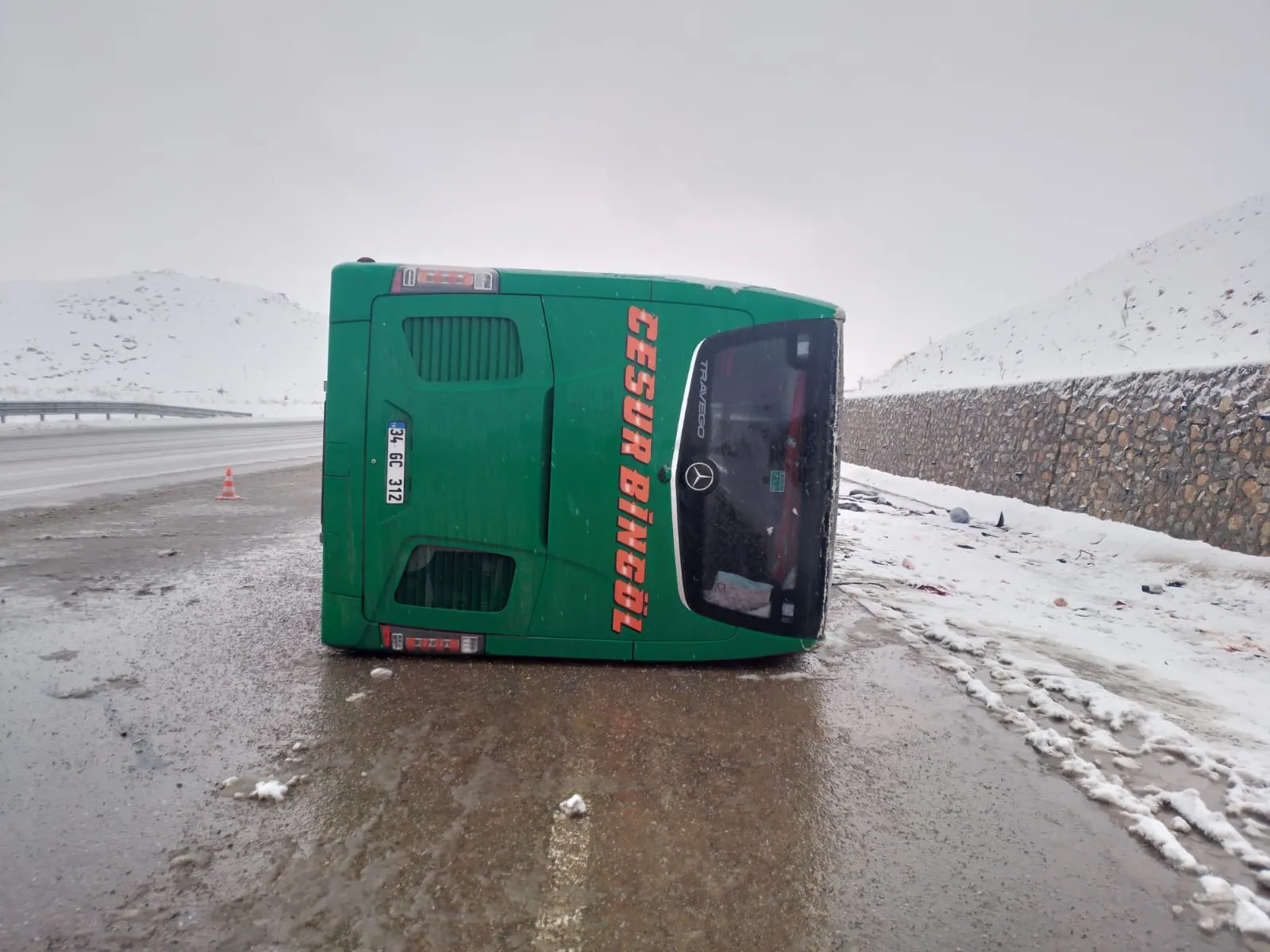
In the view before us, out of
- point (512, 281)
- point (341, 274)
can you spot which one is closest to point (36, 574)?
point (341, 274)

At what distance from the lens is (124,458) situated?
1195 centimetres

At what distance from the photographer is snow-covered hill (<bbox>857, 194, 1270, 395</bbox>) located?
11109 millimetres

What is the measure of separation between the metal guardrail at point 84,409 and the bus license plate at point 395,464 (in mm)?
23440

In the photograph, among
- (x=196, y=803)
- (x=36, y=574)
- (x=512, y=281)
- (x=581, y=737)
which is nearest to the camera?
(x=196, y=803)

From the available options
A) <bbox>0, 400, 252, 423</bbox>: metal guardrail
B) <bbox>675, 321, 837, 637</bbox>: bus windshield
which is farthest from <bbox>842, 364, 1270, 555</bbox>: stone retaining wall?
<bbox>0, 400, 252, 423</bbox>: metal guardrail

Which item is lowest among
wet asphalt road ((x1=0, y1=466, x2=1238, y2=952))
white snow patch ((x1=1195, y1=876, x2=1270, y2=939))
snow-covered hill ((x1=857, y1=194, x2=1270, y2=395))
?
wet asphalt road ((x1=0, y1=466, x2=1238, y2=952))

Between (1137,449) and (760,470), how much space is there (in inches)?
268

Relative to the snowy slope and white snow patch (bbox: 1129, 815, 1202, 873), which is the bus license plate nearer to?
white snow patch (bbox: 1129, 815, 1202, 873)

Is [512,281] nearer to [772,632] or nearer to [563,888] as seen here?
[772,632]

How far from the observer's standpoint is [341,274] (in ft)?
9.97

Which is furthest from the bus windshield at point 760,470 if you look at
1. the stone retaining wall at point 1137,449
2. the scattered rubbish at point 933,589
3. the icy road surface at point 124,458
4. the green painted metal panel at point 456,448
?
the icy road surface at point 124,458

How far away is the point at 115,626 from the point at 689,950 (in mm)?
3625

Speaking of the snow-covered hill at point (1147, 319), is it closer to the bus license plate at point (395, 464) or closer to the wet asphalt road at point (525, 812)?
the wet asphalt road at point (525, 812)

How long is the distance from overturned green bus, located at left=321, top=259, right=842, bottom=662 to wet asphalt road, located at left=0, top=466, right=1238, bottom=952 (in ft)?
1.69
